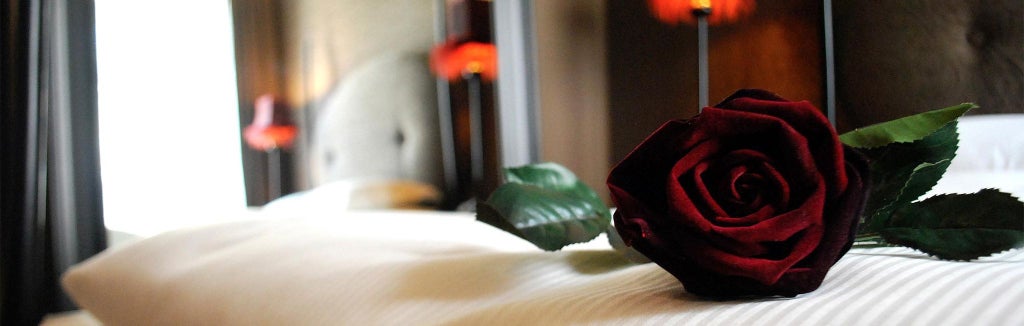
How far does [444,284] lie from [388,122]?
1563 mm

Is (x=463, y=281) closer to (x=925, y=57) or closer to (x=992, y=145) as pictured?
(x=992, y=145)

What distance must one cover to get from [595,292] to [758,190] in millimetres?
92

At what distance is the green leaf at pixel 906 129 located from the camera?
28 cm

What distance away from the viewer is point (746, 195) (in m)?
0.24

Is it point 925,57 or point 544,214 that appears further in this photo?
point 925,57

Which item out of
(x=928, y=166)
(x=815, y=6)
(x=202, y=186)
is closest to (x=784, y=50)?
(x=815, y=6)

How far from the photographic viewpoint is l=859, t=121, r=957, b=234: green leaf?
29 cm

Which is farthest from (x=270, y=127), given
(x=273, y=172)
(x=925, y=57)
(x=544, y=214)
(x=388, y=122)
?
(x=544, y=214)

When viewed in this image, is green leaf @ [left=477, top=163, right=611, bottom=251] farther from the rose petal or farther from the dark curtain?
the dark curtain

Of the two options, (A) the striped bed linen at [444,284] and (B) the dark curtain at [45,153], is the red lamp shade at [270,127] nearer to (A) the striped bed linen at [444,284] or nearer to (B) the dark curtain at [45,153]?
(B) the dark curtain at [45,153]

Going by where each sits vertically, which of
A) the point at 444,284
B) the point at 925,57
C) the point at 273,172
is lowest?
Result: the point at 273,172

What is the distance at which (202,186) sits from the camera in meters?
1.86

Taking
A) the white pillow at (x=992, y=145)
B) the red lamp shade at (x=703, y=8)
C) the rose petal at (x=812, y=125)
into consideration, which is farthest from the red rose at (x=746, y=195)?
the red lamp shade at (x=703, y=8)

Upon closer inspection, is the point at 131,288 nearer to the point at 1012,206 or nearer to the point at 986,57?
the point at 1012,206
